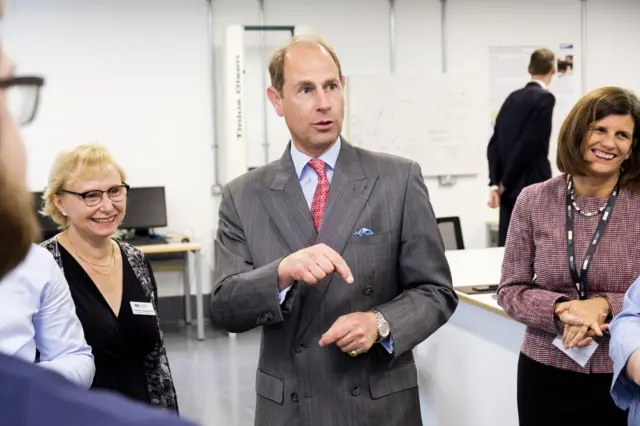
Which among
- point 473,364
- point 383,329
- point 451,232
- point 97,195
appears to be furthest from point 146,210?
point 383,329

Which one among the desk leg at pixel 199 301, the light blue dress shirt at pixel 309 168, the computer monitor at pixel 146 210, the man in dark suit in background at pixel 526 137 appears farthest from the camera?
the computer monitor at pixel 146 210

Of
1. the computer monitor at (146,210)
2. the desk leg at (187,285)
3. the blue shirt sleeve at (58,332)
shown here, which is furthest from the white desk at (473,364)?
the desk leg at (187,285)

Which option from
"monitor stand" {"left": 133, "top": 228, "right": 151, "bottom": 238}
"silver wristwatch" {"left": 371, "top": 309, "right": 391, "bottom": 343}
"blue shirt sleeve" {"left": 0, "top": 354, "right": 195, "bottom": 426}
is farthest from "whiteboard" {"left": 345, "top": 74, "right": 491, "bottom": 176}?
"blue shirt sleeve" {"left": 0, "top": 354, "right": 195, "bottom": 426}

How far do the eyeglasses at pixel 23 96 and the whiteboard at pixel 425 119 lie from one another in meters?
6.60

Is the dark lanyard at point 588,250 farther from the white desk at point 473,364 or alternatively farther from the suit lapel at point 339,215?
the suit lapel at point 339,215

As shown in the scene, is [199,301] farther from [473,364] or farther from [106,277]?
[106,277]

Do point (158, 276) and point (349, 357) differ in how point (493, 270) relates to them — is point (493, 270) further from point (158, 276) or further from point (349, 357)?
point (158, 276)

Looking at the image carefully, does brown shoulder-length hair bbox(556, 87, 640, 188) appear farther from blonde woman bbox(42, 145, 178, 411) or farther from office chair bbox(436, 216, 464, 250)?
office chair bbox(436, 216, 464, 250)

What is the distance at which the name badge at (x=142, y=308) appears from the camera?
2412 mm

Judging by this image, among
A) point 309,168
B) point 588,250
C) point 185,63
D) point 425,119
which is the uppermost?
point 185,63

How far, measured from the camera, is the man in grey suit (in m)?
1.81

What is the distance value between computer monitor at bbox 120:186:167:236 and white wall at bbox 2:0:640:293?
1.00 ft

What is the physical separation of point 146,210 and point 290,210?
16.0 feet

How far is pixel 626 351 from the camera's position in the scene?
71.8 inches
